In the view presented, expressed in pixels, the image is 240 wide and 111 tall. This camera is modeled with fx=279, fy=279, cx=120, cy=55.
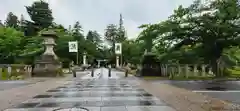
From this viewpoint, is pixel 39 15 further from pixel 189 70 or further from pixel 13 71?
pixel 189 70

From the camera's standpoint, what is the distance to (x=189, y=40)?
953 inches

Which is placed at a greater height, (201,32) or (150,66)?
(201,32)

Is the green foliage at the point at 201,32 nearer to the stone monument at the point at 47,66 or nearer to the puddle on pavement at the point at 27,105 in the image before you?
the stone monument at the point at 47,66

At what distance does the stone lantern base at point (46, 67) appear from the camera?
27344 mm

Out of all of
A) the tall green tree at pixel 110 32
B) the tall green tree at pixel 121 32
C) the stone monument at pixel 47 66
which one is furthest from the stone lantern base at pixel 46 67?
the tall green tree at pixel 110 32

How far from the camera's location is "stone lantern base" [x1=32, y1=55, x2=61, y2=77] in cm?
2734

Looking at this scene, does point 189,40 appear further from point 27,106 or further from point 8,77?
point 27,106

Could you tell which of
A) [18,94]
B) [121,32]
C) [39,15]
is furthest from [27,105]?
[121,32]

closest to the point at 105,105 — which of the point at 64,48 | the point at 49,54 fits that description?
the point at 49,54

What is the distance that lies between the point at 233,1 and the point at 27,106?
1967 cm

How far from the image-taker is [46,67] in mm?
27484

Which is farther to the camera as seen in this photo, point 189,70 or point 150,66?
point 150,66

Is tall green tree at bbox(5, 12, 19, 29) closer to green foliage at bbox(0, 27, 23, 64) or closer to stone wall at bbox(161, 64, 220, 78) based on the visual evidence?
green foliage at bbox(0, 27, 23, 64)

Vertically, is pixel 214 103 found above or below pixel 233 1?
below
